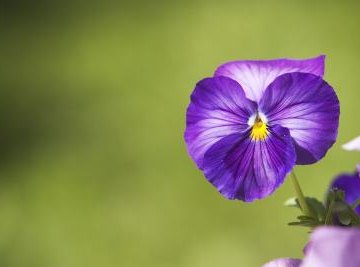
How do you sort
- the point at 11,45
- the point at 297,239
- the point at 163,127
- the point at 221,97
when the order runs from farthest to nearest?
the point at 11,45 < the point at 163,127 < the point at 297,239 < the point at 221,97

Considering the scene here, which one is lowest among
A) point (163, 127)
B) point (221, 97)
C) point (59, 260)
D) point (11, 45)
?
point (59, 260)

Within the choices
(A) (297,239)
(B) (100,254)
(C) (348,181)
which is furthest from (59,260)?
(C) (348,181)

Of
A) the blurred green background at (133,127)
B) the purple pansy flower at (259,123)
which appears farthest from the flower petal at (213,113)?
the blurred green background at (133,127)

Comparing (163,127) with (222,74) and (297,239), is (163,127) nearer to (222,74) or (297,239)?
(297,239)

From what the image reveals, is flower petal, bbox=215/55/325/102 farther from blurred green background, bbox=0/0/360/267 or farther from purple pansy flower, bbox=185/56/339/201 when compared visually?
blurred green background, bbox=0/0/360/267

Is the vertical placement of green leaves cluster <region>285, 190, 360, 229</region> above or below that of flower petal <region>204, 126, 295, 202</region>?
below

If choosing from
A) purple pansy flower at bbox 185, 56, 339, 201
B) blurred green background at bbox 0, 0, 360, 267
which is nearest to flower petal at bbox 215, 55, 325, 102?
purple pansy flower at bbox 185, 56, 339, 201
